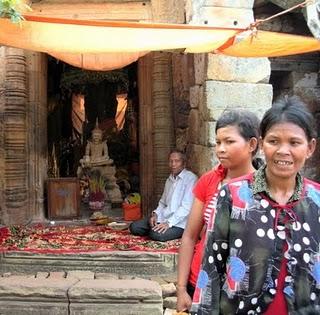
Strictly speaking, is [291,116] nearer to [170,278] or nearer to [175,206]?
[170,278]

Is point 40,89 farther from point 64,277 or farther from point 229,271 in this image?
point 229,271

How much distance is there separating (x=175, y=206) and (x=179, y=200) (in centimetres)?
10

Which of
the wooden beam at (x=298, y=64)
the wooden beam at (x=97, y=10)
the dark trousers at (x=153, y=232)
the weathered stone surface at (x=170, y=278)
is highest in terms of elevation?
the wooden beam at (x=97, y=10)

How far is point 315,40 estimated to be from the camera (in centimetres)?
464

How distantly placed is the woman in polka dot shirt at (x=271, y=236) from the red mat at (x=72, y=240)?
3.64 metres

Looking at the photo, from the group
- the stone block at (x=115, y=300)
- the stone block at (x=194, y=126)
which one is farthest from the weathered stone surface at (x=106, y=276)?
the stone block at (x=194, y=126)

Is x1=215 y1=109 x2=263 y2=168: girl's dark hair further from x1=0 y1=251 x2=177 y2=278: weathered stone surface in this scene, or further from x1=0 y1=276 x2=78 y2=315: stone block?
x1=0 y1=251 x2=177 y2=278: weathered stone surface

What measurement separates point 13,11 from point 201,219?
2102 millimetres

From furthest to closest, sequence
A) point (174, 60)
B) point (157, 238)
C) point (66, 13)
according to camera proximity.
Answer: point (174, 60)
point (66, 13)
point (157, 238)

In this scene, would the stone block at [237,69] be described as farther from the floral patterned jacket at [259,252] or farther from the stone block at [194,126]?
the floral patterned jacket at [259,252]

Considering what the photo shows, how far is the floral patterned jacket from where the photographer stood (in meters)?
1.51

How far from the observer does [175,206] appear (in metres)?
5.66

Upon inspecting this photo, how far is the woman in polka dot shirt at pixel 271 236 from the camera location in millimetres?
1508

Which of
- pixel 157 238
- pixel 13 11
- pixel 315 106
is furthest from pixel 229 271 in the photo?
pixel 315 106
